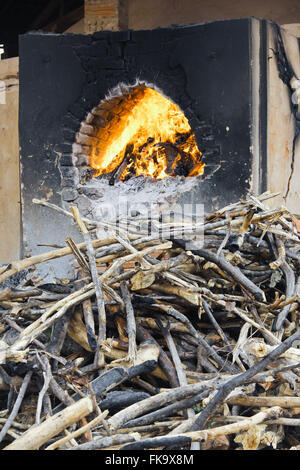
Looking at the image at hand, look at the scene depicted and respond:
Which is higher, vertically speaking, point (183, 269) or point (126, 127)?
point (126, 127)

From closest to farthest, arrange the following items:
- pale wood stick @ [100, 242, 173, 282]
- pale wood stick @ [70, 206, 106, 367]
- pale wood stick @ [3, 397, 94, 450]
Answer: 1. pale wood stick @ [3, 397, 94, 450]
2. pale wood stick @ [70, 206, 106, 367]
3. pale wood stick @ [100, 242, 173, 282]

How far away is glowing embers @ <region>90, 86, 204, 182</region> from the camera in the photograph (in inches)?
205

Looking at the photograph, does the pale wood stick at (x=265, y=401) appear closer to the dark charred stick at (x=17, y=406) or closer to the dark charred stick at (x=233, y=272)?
the dark charred stick at (x=233, y=272)

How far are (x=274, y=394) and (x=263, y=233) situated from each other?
66 centimetres

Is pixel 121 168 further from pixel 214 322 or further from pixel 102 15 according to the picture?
pixel 214 322

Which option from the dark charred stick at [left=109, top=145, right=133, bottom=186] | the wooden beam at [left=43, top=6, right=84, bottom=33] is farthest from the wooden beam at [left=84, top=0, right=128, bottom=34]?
the wooden beam at [left=43, top=6, right=84, bottom=33]

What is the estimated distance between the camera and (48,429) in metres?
1.41

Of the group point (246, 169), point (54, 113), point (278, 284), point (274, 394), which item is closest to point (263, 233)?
point (278, 284)

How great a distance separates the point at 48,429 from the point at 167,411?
0.41m

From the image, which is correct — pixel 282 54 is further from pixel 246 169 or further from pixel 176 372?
pixel 176 372

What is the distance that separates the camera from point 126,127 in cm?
554

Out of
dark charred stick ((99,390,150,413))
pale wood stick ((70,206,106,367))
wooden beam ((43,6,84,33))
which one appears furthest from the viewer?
wooden beam ((43,6,84,33))

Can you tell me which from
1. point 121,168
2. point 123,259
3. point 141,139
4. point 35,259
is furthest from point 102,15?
point 123,259

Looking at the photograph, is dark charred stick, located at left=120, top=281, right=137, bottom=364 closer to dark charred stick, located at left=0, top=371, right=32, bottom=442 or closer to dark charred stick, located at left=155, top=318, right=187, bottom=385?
dark charred stick, located at left=155, top=318, right=187, bottom=385
